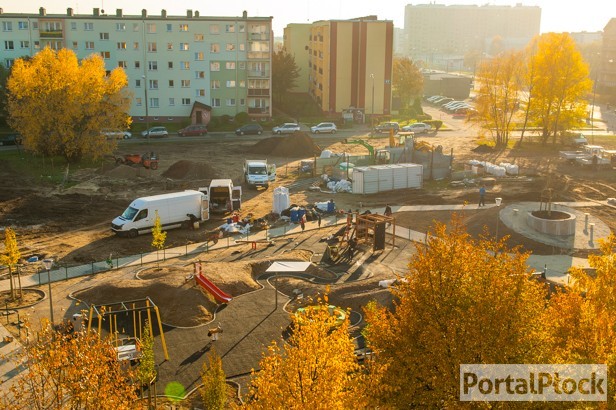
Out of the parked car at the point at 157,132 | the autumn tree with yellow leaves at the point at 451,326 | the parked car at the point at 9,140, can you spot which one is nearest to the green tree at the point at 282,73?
the parked car at the point at 157,132

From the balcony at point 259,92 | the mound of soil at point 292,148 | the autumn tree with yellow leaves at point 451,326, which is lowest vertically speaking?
the mound of soil at point 292,148

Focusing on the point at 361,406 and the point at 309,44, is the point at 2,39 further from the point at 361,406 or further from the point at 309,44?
the point at 361,406

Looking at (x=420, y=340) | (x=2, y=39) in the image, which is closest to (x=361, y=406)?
(x=420, y=340)

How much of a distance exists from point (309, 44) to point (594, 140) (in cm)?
4175

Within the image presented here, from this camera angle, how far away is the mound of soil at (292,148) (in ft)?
189

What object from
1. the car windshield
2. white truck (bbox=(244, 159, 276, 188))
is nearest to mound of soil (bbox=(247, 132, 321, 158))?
white truck (bbox=(244, 159, 276, 188))

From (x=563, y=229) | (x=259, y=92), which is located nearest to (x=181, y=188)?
(x=563, y=229)

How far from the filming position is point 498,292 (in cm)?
1373

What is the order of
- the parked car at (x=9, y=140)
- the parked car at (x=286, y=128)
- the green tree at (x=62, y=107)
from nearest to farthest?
the green tree at (x=62, y=107)
the parked car at (x=9, y=140)
the parked car at (x=286, y=128)

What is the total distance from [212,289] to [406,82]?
69902mm

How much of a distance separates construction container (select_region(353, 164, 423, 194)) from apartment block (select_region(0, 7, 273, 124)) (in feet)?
111

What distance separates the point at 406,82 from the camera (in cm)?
8981

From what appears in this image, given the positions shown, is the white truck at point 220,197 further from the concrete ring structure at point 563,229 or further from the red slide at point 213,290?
the concrete ring structure at point 563,229

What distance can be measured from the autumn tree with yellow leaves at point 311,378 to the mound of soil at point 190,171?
3523 cm
